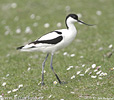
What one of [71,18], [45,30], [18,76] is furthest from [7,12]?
[71,18]

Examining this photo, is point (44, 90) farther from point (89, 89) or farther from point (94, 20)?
point (94, 20)

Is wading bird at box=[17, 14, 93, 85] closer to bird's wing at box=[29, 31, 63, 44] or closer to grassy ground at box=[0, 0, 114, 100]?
bird's wing at box=[29, 31, 63, 44]

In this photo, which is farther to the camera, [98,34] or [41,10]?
[41,10]

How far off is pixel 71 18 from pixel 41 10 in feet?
32.5

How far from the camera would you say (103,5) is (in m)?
17.2

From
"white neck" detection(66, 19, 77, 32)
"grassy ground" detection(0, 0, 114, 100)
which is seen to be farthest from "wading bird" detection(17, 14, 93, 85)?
"grassy ground" detection(0, 0, 114, 100)

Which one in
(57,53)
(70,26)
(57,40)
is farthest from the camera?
(57,53)

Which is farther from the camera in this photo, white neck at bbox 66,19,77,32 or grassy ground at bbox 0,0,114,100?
white neck at bbox 66,19,77,32

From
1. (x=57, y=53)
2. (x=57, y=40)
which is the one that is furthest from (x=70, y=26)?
(x=57, y=53)

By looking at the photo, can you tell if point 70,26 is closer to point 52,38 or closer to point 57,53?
point 52,38

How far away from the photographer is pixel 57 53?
11219 mm

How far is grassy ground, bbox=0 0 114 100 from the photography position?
7.31m

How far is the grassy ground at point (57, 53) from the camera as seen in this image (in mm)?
7312

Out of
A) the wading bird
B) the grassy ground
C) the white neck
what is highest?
the white neck
